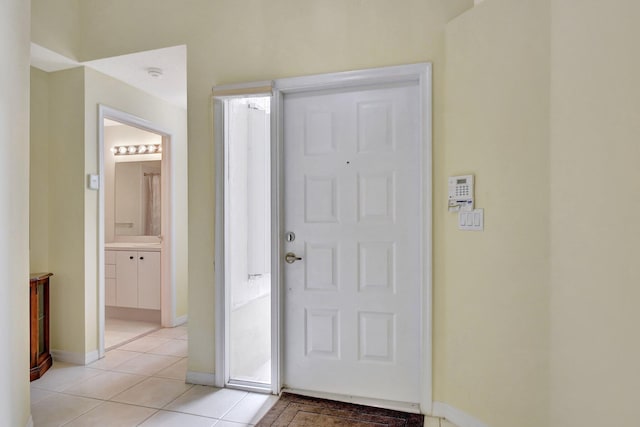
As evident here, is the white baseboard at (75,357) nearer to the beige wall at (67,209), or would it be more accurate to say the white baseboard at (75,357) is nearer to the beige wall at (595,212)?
the beige wall at (67,209)

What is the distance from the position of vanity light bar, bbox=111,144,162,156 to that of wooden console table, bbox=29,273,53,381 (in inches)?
86.4

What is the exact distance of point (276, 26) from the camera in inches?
99.7

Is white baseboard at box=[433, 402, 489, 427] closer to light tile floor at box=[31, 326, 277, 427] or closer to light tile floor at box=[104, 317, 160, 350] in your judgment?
light tile floor at box=[31, 326, 277, 427]

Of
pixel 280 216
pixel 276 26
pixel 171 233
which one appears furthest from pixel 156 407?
pixel 276 26

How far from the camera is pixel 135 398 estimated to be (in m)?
2.52

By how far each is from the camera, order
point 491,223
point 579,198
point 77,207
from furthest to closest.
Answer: point 77,207, point 491,223, point 579,198

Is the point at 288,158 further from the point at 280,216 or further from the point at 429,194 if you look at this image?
the point at 429,194

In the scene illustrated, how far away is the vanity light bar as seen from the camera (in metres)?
4.88

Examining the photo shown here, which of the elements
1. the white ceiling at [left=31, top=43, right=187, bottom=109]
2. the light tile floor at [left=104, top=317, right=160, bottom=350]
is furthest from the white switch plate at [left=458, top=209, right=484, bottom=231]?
the light tile floor at [left=104, top=317, right=160, bottom=350]

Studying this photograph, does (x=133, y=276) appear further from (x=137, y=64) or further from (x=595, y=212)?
(x=595, y=212)

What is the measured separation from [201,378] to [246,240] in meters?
1.00

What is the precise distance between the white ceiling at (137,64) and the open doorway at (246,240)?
0.69 m

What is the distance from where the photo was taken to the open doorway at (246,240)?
267 centimetres

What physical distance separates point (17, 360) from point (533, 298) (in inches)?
99.2
